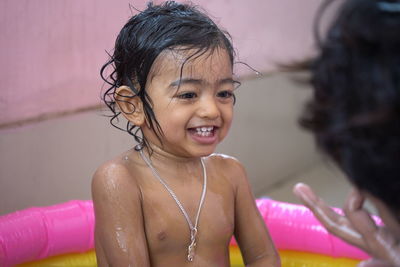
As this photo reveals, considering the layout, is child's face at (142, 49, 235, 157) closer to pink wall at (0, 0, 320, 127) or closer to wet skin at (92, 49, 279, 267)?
wet skin at (92, 49, 279, 267)

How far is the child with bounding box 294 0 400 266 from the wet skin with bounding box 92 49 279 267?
1.69 ft

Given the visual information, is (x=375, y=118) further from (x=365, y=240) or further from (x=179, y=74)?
(x=179, y=74)

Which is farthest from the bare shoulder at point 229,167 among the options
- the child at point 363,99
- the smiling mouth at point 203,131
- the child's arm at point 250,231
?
the child at point 363,99

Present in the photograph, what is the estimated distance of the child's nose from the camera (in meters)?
1.32

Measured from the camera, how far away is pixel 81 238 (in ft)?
5.99

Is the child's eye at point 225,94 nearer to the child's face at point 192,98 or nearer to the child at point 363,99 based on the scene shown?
the child's face at point 192,98

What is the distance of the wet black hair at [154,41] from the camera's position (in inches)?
53.7

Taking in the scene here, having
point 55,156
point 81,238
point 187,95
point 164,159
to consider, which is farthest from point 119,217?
point 55,156

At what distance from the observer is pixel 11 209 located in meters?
1.93

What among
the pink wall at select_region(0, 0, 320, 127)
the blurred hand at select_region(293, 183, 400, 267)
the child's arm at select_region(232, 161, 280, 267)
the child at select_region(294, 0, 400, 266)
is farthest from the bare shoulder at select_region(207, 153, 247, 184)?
the child at select_region(294, 0, 400, 266)

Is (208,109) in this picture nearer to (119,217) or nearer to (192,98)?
(192,98)

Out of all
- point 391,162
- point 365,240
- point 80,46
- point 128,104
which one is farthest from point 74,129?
point 391,162

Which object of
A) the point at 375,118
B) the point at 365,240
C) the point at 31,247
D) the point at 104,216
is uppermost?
the point at 375,118

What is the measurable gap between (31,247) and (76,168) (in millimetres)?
405
